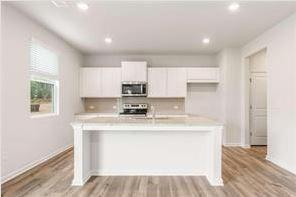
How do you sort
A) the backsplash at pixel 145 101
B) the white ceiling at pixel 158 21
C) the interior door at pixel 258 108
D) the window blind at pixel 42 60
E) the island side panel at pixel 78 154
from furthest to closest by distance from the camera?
the backsplash at pixel 145 101, the interior door at pixel 258 108, the window blind at pixel 42 60, the white ceiling at pixel 158 21, the island side panel at pixel 78 154

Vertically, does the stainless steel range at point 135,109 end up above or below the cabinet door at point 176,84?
below

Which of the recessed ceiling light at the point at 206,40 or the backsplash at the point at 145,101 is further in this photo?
the backsplash at the point at 145,101

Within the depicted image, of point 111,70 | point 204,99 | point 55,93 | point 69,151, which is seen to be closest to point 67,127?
point 69,151

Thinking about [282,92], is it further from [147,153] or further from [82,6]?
[82,6]

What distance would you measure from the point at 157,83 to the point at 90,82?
1927 mm

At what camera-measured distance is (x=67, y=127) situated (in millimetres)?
5484

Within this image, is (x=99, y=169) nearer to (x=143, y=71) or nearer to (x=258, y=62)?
(x=143, y=71)

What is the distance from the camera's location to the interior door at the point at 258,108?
230 inches

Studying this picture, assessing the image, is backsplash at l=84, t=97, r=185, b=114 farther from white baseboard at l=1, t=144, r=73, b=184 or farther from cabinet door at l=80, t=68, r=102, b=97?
white baseboard at l=1, t=144, r=73, b=184

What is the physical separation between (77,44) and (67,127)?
210 centimetres

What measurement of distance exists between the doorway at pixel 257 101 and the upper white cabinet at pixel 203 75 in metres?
0.93

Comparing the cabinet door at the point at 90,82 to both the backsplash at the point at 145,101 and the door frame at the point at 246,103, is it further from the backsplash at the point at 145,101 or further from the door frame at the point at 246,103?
the door frame at the point at 246,103

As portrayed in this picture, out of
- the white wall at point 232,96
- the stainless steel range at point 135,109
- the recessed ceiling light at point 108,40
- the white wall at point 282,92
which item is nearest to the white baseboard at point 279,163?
the white wall at point 282,92

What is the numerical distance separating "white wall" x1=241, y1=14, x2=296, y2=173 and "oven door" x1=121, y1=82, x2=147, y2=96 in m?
3.10
